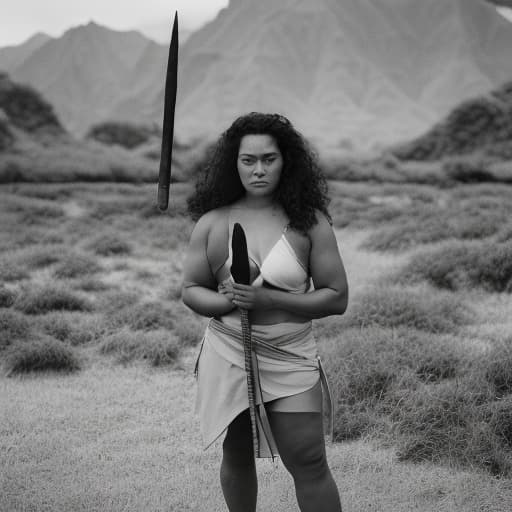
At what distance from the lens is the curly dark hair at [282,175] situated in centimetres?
176

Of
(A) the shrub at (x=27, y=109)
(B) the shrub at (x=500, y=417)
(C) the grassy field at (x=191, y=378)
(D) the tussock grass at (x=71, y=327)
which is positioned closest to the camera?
(C) the grassy field at (x=191, y=378)

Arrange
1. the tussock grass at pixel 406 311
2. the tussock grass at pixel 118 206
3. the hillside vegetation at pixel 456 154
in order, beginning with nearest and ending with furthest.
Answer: the tussock grass at pixel 406 311
the tussock grass at pixel 118 206
the hillside vegetation at pixel 456 154

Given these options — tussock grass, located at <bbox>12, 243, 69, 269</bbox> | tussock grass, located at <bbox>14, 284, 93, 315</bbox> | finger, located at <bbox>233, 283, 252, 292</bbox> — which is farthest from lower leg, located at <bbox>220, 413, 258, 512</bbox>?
tussock grass, located at <bbox>12, 243, 69, 269</bbox>

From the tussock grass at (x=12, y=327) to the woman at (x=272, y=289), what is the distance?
9.42 feet

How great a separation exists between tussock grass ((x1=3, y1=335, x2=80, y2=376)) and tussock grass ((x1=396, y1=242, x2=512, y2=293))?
3.09 meters

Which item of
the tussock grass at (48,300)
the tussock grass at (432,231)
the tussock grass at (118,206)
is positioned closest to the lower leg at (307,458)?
the tussock grass at (48,300)

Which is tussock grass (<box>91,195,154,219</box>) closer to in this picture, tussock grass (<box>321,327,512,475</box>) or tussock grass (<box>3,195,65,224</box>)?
tussock grass (<box>3,195,65,224</box>)

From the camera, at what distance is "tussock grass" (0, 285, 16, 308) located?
5.18m

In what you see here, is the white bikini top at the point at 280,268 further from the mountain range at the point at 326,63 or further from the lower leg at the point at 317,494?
the mountain range at the point at 326,63

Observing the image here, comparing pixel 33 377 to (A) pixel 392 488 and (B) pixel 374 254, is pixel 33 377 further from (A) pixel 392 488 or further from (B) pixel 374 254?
(B) pixel 374 254

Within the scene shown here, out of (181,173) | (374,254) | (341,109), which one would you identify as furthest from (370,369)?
(341,109)

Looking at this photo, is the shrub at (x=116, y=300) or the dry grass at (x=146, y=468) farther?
the shrub at (x=116, y=300)

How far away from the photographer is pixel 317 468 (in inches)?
66.9

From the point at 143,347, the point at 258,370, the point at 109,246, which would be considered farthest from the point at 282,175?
the point at 109,246
